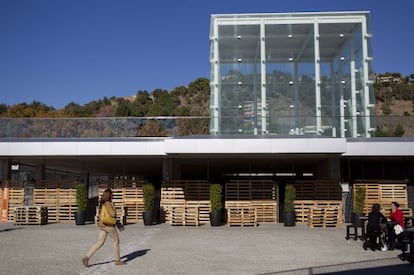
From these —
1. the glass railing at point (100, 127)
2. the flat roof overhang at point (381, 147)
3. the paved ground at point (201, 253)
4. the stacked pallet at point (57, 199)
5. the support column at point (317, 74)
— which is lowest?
the paved ground at point (201, 253)

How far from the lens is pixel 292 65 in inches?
968

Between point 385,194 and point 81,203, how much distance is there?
1244cm

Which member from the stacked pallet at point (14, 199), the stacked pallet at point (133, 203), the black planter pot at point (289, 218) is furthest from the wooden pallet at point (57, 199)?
the black planter pot at point (289, 218)

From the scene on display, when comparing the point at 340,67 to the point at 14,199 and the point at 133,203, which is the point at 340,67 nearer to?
the point at 133,203

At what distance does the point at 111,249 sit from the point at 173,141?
5993 mm

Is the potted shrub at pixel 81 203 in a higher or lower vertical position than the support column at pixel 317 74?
lower

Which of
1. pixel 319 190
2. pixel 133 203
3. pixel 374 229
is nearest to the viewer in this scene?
pixel 374 229

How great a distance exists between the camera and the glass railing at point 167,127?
2014 cm

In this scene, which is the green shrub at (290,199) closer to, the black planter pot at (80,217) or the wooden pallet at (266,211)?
the wooden pallet at (266,211)

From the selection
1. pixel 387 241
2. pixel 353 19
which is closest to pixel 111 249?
pixel 387 241

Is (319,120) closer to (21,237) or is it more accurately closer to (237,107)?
(237,107)

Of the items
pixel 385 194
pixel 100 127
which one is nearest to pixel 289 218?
pixel 385 194

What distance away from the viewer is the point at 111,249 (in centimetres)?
1281

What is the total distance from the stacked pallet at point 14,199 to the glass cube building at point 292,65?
9596 millimetres
